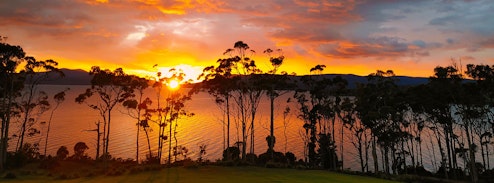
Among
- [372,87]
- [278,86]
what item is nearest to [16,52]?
[278,86]

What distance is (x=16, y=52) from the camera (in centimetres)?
4334

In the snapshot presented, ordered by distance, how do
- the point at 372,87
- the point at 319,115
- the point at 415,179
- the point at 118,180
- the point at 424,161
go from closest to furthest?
the point at 118,180
the point at 415,179
the point at 372,87
the point at 319,115
the point at 424,161

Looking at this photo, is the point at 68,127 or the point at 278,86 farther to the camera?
the point at 68,127

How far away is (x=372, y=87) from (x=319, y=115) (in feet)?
50.9

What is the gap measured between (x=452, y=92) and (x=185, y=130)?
79641 millimetres

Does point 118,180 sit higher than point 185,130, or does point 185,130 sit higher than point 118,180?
point 185,130

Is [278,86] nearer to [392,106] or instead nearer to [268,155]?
[268,155]

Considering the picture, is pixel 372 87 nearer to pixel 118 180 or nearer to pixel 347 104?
pixel 347 104

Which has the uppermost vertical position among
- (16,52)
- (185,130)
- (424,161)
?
(16,52)

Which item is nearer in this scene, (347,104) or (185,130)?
(347,104)

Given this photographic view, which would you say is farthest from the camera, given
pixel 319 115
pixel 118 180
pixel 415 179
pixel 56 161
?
pixel 319 115

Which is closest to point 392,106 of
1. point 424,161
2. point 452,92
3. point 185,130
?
point 452,92

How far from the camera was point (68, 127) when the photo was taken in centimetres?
10544

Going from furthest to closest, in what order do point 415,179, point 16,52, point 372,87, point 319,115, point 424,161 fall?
1. point 424,161
2. point 319,115
3. point 372,87
4. point 16,52
5. point 415,179
